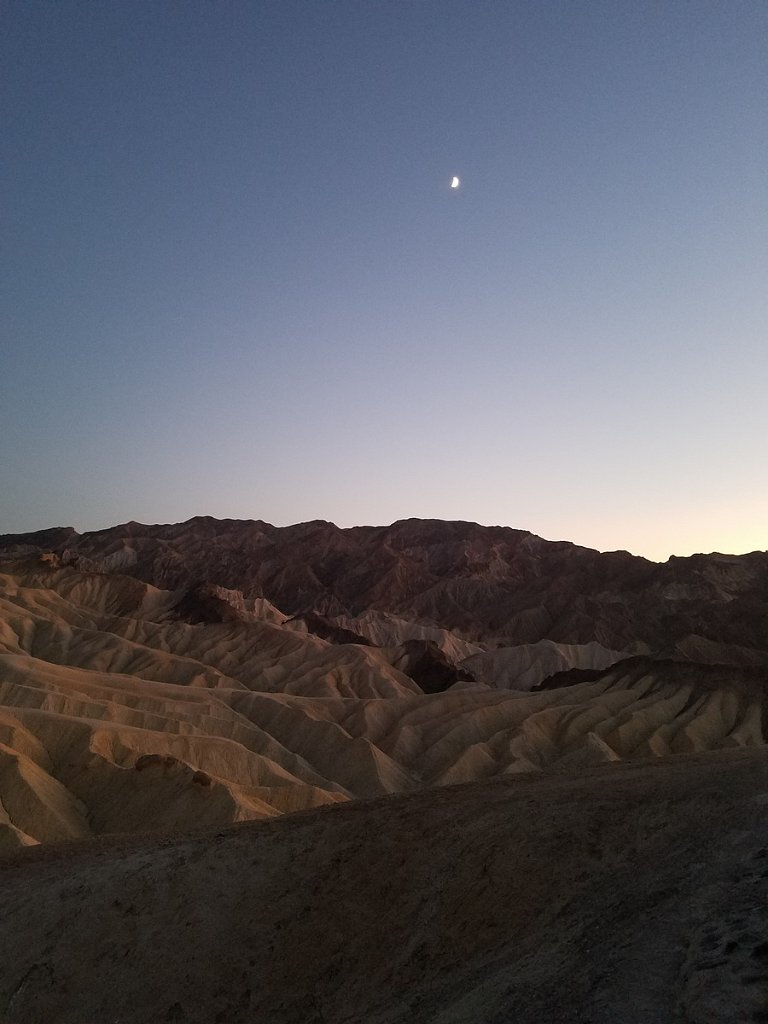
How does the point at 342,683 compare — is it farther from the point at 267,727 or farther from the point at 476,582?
the point at 476,582

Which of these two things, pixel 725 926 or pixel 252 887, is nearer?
pixel 725 926

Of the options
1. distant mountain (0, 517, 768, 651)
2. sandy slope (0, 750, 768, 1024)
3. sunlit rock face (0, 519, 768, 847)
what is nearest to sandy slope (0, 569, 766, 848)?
sunlit rock face (0, 519, 768, 847)

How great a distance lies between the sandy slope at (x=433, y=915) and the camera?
7.84 meters

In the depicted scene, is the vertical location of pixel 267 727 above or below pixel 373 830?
below

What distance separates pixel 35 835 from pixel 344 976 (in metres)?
26.9

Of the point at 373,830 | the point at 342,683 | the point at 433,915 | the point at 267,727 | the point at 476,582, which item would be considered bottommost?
the point at 267,727

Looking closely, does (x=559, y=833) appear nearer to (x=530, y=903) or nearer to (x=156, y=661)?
(x=530, y=903)

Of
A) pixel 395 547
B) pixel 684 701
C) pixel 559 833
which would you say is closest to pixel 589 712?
pixel 684 701

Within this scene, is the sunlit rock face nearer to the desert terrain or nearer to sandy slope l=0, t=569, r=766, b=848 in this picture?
sandy slope l=0, t=569, r=766, b=848

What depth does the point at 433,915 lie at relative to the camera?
1187 centimetres

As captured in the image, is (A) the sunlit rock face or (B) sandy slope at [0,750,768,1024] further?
(A) the sunlit rock face

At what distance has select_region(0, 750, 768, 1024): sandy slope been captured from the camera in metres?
7.84

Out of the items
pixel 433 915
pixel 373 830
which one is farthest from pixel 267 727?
pixel 433 915

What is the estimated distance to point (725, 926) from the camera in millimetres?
7945
